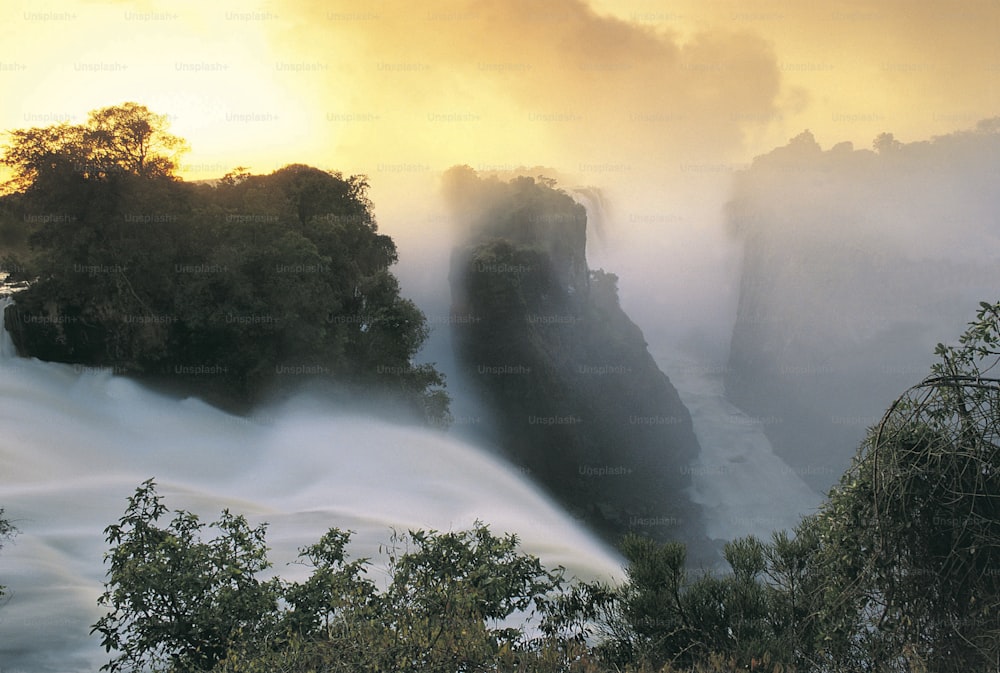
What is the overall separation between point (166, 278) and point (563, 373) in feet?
61.7

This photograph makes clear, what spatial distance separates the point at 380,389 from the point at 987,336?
75.6 ft

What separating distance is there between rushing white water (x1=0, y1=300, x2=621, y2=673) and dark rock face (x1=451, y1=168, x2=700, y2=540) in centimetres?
523

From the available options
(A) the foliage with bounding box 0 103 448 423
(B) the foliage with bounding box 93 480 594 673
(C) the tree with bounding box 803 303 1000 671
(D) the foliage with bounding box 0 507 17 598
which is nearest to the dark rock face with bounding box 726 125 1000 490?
(A) the foliage with bounding box 0 103 448 423

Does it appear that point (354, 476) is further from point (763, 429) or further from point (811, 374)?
point (811, 374)

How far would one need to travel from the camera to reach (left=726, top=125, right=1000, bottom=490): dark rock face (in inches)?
2105

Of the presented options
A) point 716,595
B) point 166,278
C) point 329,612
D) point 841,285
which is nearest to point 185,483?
point 166,278

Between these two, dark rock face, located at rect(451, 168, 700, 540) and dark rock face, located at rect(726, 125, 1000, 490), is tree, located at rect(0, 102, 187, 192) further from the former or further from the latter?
dark rock face, located at rect(726, 125, 1000, 490)

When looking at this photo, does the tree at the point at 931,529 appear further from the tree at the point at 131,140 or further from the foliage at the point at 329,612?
the tree at the point at 131,140

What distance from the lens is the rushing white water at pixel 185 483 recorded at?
44.4 feet

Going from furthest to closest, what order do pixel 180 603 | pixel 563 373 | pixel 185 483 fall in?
pixel 563 373 → pixel 185 483 → pixel 180 603

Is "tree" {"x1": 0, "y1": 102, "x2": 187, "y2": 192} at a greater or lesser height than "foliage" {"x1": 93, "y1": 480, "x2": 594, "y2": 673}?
greater

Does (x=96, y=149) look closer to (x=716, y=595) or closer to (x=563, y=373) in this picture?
(x=563, y=373)

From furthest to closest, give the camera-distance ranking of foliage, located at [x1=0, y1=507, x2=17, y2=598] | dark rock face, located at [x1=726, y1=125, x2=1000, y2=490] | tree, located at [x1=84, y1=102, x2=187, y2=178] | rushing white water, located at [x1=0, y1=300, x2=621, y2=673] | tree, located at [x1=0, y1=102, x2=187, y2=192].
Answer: dark rock face, located at [x1=726, y1=125, x2=1000, y2=490] → tree, located at [x1=84, y1=102, x2=187, y2=178] → tree, located at [x1=0, y1=102, x2=187, y2=192] → foliage, located at [x1=0, y1=507, x2=17, y2=598] → rushing white water, located at [x1=0, y1=300, x2=621, y2=673]

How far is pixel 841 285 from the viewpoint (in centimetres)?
5828
